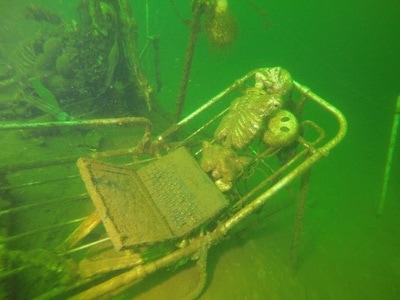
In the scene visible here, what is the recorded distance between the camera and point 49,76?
5922 millimetres

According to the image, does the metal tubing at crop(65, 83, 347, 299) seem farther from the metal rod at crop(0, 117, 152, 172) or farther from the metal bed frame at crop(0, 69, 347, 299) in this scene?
the metal rod at crop(0, 117, 152, 172)

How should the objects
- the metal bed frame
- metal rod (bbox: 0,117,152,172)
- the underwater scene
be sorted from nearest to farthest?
1. the metal bed frame
2. the underwater scene
3. metal rod (bbox: 0,117,152,172)

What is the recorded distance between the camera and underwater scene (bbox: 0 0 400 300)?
249cm

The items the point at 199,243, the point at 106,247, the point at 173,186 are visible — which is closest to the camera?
the point at 199,243

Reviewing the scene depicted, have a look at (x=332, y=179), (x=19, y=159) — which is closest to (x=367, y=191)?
(x=332, y=179)

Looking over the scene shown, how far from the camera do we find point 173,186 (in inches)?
117

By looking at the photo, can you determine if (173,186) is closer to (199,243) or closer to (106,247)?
(199,243)

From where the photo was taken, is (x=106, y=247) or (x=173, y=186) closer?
(x=106, y=247)

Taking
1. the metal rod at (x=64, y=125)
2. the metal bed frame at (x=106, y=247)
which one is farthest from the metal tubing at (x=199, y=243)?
the metal rod at (x=64, y=125)

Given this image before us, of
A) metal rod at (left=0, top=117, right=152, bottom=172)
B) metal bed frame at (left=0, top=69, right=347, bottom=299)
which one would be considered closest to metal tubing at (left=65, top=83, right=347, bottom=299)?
metal bed frame at (left=0, top=69, right=347, bottom=299)

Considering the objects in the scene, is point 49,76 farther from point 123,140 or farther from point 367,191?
point 367,191

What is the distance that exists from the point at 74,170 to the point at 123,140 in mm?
1282

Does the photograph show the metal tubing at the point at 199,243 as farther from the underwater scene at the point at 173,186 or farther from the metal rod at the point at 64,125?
the metal rod at the point at 64,125

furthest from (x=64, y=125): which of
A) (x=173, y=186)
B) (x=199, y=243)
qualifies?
(x=199, y=243)
